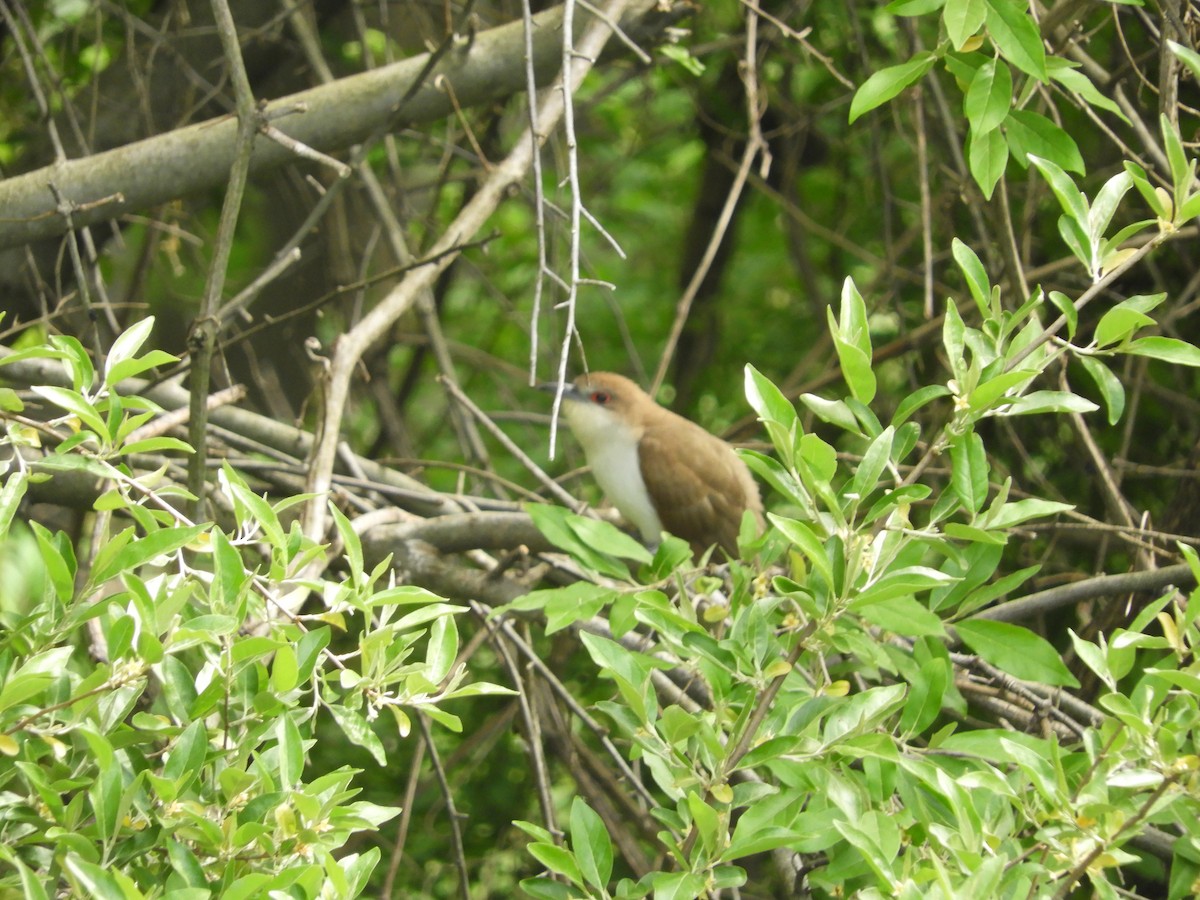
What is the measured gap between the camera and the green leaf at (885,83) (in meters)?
2.11

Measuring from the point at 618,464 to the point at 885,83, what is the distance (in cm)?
304

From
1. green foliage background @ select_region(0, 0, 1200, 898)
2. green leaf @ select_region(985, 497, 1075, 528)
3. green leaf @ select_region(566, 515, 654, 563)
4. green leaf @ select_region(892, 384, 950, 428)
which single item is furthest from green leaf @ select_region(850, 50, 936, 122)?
green leaf @ select_region(566, 515, 654, 563)

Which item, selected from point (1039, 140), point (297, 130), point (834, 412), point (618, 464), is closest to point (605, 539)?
point (834, 412)

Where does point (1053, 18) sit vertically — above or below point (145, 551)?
above

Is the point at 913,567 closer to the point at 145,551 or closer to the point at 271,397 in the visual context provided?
the point at 145,551

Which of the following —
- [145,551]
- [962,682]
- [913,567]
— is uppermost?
[145,551]

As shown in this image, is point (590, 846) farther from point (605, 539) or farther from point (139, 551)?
point (139, 551)

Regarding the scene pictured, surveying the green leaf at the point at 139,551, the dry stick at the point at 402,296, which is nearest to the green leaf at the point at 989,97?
the dry stick at the point at 402,296

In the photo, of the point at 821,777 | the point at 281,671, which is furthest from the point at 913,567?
the point at 281,671

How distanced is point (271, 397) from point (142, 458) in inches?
83.8

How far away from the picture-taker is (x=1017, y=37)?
2.01m

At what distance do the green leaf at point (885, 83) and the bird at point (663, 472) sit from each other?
271cm

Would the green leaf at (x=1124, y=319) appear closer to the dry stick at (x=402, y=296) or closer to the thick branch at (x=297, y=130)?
the dry stick at (x=402, y=296)

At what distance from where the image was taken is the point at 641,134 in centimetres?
623
